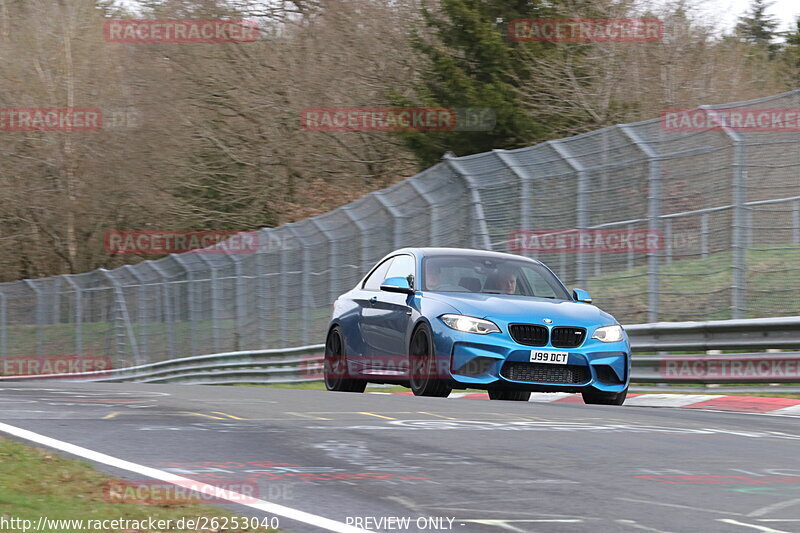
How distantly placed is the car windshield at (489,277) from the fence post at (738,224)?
69.4 inches

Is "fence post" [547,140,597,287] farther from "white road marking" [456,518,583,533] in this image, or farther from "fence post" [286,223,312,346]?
"white road marking" [456,518,583,533]

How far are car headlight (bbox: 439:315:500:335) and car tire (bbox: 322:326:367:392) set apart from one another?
2630 millimetres

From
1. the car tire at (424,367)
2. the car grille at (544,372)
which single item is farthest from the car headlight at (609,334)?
the car tire at (424,367)

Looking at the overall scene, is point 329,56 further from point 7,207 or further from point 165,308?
point 7,207

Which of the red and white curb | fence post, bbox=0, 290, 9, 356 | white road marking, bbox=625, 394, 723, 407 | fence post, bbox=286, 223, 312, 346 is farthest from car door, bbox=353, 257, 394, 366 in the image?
fence post, bbox=0, 290, 9, 356

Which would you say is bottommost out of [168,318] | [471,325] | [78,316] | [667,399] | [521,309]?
[667,399]

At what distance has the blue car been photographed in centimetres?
1125

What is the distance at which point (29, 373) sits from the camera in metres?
38.8

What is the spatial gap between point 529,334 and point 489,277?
54.0 inches

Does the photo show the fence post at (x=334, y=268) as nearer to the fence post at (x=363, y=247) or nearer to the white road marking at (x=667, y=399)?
the fence post at (x=363, y=247)

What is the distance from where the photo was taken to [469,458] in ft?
22.3

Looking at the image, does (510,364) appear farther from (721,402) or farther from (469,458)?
(469,458)

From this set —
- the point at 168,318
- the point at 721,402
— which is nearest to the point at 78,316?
the point at 168,318

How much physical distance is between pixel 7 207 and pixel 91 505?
135ft
